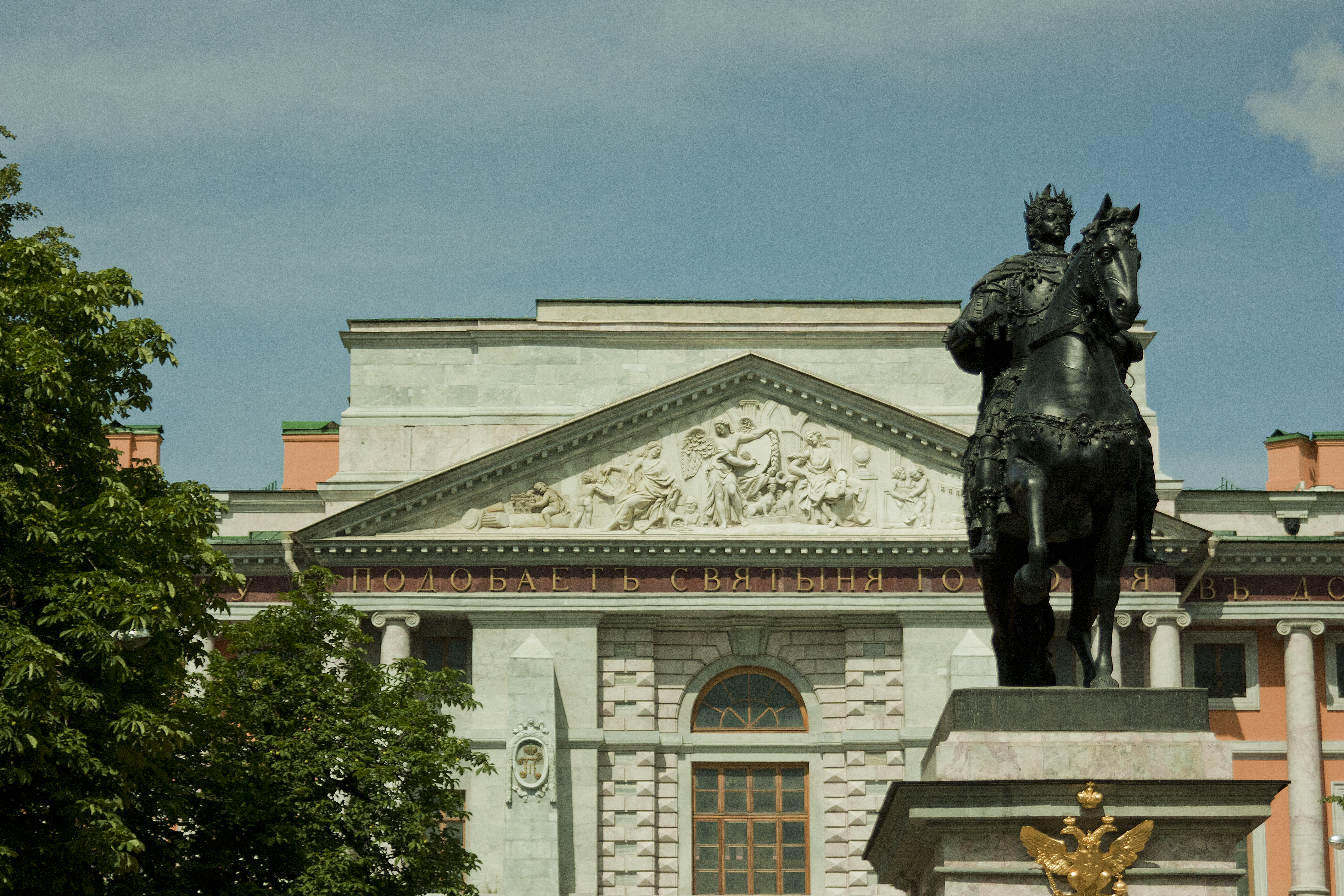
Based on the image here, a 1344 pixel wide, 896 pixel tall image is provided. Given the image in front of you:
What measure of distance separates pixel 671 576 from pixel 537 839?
697 cm

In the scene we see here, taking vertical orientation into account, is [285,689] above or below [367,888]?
above

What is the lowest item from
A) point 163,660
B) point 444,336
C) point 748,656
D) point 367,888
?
point 367,888

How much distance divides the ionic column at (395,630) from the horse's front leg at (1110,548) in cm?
3576

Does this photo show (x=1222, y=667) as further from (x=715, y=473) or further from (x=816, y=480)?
(x=715, y=473)

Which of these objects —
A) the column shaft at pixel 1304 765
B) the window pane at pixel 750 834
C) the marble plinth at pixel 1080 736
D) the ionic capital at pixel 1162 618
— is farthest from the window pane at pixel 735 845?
the marble plinth at pixel 1080 736

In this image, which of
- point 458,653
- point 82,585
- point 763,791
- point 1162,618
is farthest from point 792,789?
point 82,585

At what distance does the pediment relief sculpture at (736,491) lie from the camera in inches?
1854

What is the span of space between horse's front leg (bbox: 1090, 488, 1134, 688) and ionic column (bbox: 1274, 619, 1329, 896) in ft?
122

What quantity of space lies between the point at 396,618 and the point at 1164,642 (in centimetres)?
1821

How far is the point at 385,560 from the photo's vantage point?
153 feet

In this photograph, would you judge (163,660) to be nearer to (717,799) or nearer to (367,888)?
(367,888)

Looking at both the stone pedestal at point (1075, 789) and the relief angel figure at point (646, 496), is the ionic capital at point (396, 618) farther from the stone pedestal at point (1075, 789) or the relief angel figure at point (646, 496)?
the stone pedestal at point (1075, 789)

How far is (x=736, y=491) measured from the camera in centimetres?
4719

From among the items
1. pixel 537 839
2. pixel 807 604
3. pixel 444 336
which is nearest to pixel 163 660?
pixel 537 839
